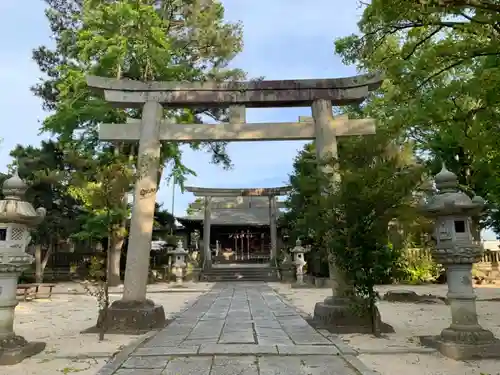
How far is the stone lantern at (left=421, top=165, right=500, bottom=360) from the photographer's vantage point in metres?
5.61

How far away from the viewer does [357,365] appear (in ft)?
16.1

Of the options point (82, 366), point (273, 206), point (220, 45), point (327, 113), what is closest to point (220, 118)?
point (220, 45)

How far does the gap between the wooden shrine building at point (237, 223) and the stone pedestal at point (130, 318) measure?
18.6m

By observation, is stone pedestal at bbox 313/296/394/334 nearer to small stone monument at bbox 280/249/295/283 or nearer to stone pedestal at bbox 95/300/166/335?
stone pedestal at bbox 95/300/166/335

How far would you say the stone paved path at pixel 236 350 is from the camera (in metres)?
4.82

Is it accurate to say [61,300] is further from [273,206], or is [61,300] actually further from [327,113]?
[273,206]

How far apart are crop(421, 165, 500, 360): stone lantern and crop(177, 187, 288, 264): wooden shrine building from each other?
66.8 ft

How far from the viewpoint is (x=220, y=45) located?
1920cm

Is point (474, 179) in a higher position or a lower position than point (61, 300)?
higher

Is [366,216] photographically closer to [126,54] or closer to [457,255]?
[457,255]

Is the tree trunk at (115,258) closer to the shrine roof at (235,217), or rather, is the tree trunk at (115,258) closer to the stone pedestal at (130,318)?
the shrine roof at (235,217)

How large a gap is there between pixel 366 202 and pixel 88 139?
17.0m

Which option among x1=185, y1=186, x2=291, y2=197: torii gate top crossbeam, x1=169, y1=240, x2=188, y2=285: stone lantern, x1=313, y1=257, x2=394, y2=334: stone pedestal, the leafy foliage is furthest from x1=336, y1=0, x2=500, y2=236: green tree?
x1=185, y1=186, x2=291, y2=197: torii gate top crossbeam

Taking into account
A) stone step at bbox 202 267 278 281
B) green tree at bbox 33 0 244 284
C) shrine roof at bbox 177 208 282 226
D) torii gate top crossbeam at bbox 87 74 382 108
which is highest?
green tree at bbox 33 0 244 284
